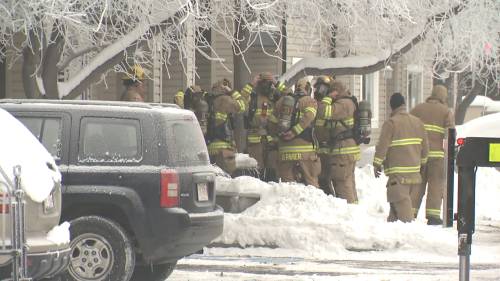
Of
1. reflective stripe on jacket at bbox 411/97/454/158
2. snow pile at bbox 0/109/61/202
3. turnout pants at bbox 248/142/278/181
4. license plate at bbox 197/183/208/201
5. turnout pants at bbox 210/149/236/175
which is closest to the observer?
snow pile at bbox 0/109/61/202

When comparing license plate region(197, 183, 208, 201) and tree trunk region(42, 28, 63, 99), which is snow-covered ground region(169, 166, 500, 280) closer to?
license plate region(197, 183, 208, 201)

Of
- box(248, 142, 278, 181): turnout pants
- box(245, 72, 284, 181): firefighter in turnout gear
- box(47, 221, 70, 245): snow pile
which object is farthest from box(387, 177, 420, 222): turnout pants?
box(47, 221, 70, 245): snow pile

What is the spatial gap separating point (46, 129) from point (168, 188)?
120 centimetres

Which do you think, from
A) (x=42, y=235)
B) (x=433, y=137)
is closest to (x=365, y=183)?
(x=433, y=137)

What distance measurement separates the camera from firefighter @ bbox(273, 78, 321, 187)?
627 inches

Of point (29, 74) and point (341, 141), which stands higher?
point (29, 74)

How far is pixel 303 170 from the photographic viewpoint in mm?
16219

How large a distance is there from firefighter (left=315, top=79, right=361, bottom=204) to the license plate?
6329 mm

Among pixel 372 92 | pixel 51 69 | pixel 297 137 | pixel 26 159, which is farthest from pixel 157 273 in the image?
pixel 372 92

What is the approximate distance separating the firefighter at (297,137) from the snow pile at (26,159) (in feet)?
26.6

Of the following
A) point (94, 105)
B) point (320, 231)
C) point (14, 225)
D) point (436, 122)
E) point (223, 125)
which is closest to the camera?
point (14, 225)

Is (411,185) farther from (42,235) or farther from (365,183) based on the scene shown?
(42,235)

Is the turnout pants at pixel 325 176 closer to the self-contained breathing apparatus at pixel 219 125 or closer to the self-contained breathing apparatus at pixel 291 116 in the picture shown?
the self-contained breathing apparatus at pixel 291 116

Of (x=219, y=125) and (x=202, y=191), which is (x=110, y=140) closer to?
(x=202, y=191)
